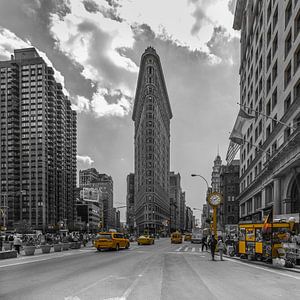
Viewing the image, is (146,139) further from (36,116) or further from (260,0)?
(260,0)

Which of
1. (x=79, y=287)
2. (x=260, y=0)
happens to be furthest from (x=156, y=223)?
(x=79, y=287)

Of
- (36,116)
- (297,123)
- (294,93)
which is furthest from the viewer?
(36,116)

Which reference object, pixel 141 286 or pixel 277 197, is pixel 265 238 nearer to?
pixel 141 286

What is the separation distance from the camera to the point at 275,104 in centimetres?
4347

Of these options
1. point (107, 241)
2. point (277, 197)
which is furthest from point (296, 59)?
point (107, 241)

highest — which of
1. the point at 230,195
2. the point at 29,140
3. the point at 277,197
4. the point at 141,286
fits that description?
the point at 29,140

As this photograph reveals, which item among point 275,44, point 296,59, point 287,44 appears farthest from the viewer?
point 275,44

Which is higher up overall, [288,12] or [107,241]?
[288,12]

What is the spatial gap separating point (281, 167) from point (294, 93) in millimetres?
6749

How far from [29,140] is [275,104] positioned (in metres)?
134

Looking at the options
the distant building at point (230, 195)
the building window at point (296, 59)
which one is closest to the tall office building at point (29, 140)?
the distant building at point (230, 195)

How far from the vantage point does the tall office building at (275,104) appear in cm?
3375

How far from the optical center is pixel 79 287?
13.1 m

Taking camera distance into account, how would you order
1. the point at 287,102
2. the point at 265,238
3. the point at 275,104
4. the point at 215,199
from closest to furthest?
the point at 265,238 < the point at 287,102 < the point at 215,199 < the point at 275,104
